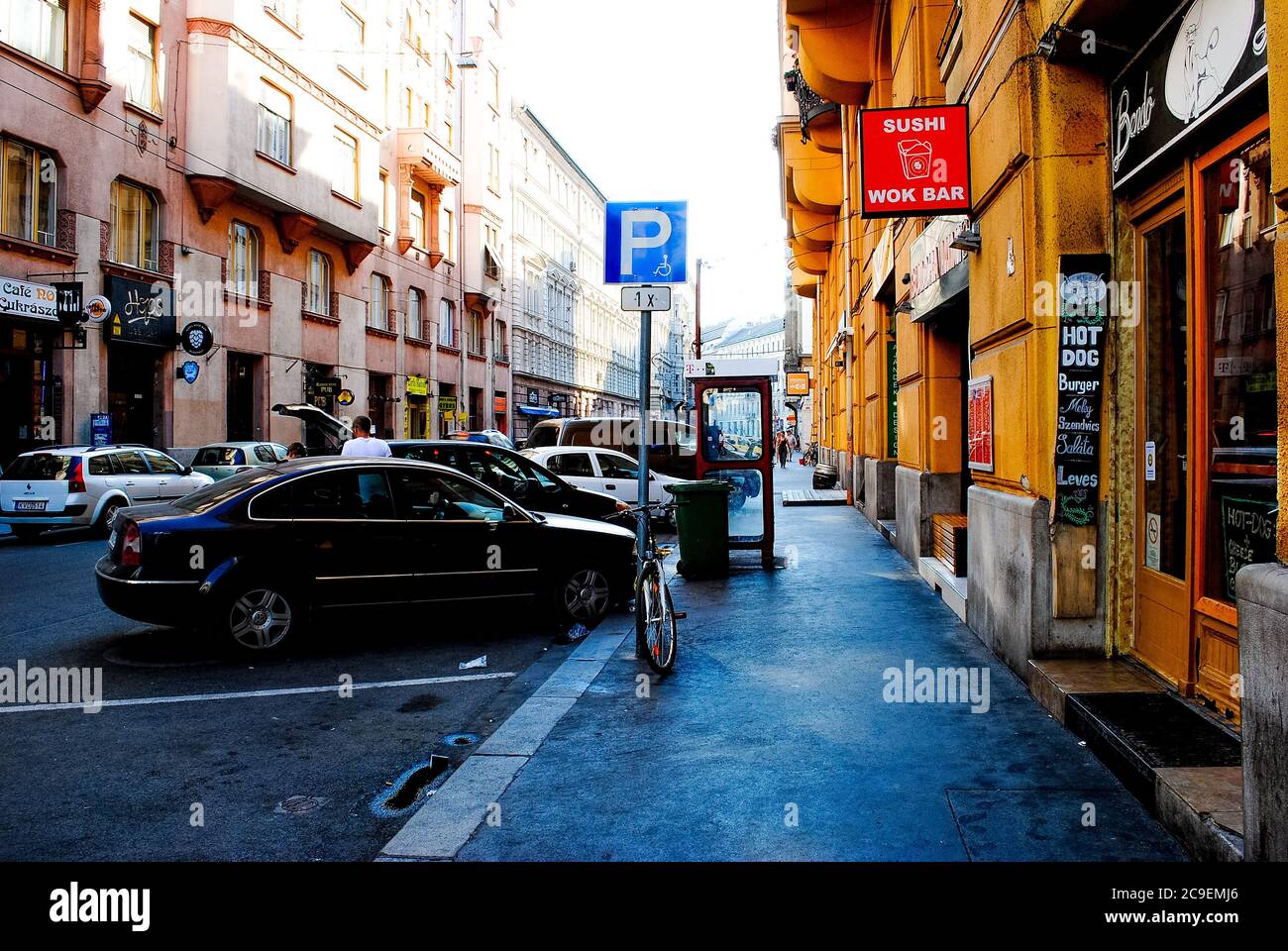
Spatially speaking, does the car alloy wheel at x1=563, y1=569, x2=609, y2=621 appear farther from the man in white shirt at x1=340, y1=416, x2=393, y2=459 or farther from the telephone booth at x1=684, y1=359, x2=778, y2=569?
the man in white shirt at x1=340, y1=416, x2=393, y2=459

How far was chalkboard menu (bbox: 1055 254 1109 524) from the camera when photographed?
5.39 metres

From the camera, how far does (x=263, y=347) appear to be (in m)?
26.1

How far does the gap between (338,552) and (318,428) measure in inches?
865

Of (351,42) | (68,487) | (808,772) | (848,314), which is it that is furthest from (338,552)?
(351,42)

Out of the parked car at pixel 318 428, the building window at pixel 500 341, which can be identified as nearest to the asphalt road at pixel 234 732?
the parked car at pixel 318 428

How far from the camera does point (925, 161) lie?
A: 7027mm

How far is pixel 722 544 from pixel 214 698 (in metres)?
5.89

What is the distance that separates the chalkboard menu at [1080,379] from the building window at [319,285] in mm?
26900

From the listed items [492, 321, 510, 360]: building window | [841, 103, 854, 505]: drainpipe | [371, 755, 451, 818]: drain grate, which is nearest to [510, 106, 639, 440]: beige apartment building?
[492, 321, 510, 360]: building window

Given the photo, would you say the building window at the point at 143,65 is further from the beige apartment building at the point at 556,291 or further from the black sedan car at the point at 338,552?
the beige apartment building at the point at 556,291

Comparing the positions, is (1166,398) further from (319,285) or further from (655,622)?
(319,285)
